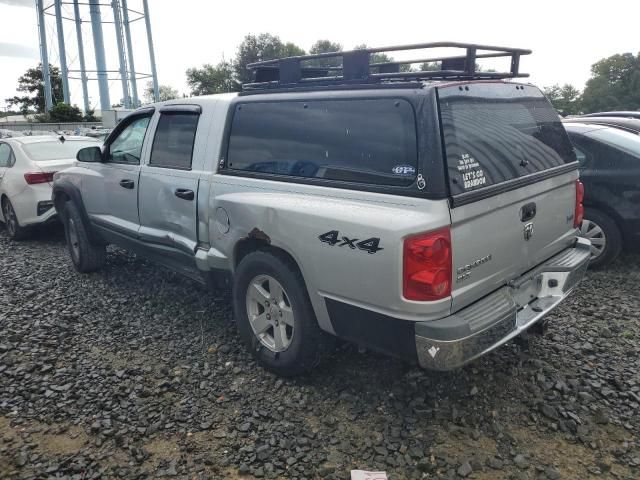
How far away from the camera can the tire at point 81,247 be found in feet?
17.8

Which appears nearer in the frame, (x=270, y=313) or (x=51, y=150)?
(x=270, y=313)

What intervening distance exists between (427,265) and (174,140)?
2.55m

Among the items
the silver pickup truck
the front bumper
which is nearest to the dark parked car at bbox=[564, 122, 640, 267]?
the silver pickup truck

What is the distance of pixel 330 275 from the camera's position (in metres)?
2.80

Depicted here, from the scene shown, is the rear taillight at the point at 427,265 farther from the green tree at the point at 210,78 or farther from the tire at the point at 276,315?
the green tree at the point at 210,78

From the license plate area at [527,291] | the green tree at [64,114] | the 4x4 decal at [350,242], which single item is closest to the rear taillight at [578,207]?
the license plate area at [527,291]

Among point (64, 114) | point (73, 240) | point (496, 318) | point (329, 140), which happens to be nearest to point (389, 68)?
point (329, 140)

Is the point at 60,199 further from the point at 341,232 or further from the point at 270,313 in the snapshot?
the point at 341,232

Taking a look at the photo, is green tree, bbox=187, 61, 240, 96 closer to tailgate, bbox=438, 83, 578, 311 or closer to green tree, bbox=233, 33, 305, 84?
green tree, bbox=233, 33, 305, 84

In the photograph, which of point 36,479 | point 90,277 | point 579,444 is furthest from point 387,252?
point 90,277

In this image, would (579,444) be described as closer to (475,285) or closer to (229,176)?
(475,285)

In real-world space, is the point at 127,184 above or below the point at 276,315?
above

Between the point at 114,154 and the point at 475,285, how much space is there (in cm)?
373

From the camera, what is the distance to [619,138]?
5223mm
